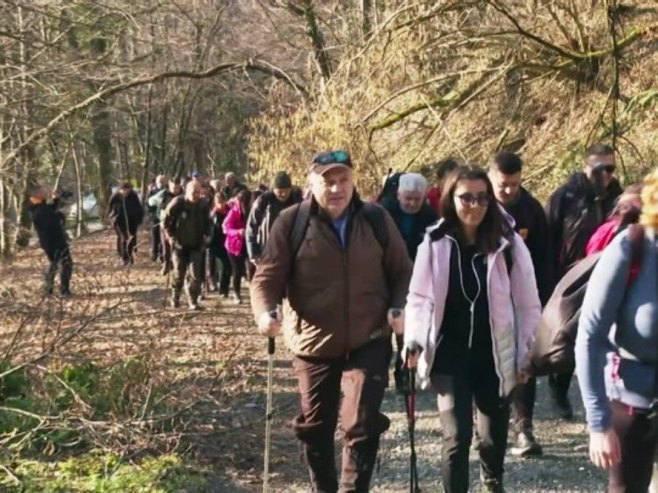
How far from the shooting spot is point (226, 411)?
8.22m

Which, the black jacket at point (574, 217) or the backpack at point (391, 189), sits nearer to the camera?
the black jacket at point (574, 217)

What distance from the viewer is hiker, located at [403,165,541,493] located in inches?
184

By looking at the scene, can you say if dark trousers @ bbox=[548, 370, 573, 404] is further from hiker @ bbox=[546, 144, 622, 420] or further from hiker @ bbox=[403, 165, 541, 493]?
hiker @ bbox=[403, 165, 541, 493]

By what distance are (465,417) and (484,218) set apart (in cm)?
102

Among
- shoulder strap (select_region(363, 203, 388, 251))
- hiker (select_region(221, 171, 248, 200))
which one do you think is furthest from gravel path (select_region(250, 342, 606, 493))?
hiker (select_region(221, 171, 248, 200))

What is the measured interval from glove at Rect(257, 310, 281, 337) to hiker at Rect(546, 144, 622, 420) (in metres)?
2.43

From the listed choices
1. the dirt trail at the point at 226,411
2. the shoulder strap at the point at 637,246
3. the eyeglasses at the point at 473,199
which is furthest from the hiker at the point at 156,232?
the shoulder strap at the point at 637,246

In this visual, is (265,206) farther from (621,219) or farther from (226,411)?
(621,219)

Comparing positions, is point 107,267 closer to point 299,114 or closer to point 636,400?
point 299,114

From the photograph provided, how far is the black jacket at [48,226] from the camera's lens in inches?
610

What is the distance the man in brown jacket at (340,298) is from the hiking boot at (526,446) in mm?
1710

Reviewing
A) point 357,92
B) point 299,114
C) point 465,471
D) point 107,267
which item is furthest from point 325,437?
point 299,114

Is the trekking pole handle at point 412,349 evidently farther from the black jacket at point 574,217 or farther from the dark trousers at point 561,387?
the dark trousers at point 561,387

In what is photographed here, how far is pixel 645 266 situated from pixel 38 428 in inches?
177
